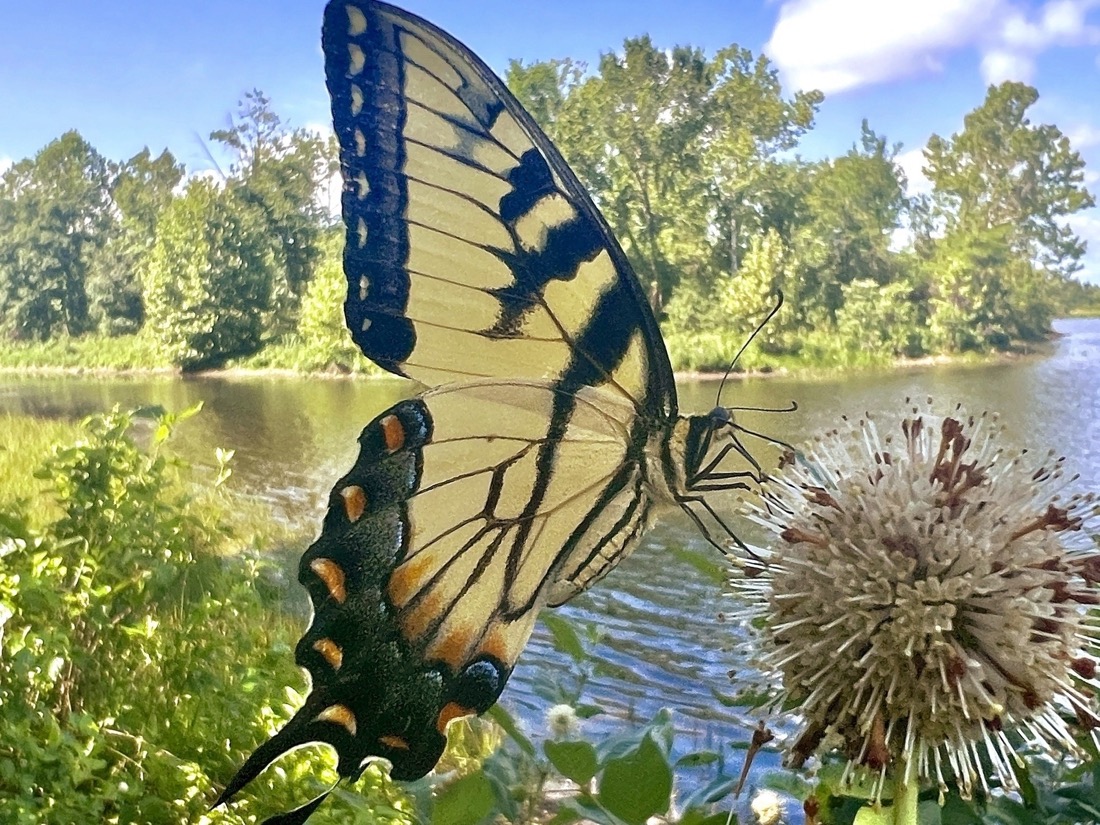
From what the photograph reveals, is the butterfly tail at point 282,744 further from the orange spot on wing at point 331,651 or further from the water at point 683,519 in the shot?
the water at point 683,519

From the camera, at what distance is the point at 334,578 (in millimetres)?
932

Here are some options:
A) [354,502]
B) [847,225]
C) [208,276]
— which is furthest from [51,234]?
[847,225]

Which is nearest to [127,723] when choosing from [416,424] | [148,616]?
[148,616]

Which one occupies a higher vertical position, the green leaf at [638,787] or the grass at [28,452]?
the grass at [28,452]

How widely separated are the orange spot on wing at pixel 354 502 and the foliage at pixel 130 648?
309 mm

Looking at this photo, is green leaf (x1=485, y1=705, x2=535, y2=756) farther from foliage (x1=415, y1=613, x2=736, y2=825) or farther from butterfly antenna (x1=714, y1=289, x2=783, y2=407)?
butterfly antenna (x1=714, y1=289, x2=783, y2=407)

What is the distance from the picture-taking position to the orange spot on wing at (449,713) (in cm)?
95

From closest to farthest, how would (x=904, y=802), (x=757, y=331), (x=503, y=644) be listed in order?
1. (x=904, y=802)
2. (x=503, y=644)
3. (x=757, y=331)

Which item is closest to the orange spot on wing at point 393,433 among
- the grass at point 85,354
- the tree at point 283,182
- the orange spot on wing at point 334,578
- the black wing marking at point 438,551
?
the black wing marking at point 438,551

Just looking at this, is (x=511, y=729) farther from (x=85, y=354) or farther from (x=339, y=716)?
(x=85, y=354)

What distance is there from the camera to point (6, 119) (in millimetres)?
1245

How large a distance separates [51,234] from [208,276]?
25cm

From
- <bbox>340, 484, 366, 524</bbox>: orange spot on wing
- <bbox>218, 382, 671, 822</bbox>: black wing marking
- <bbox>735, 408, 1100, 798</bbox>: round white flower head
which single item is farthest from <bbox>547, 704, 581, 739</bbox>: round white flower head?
<bbox>735, 408, 1100, 798</bbox>: round white flower head

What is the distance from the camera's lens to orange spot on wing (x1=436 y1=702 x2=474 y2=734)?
0.95 metres
